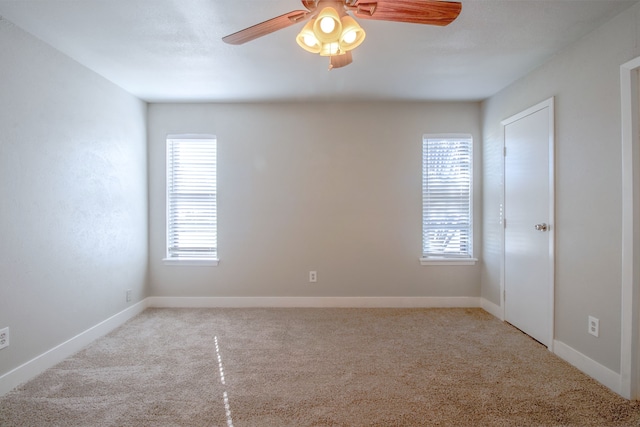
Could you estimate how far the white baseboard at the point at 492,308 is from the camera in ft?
11.4

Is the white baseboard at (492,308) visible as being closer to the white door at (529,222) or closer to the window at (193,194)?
the white door at (529,222)

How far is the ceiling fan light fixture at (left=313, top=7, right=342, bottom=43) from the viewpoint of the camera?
1.49 meters

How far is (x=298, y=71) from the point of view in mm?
2951

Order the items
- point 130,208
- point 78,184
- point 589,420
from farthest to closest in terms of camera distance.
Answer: point 130,208 < point 78,184 < point 589,420

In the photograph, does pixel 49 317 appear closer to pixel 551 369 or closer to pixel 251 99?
pixel 251 99

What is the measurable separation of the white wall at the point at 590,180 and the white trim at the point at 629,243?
0.18 ft

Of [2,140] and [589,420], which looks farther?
[2,140]

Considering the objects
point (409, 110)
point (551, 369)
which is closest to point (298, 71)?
point (409, 110)

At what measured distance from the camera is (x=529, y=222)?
3004 mm

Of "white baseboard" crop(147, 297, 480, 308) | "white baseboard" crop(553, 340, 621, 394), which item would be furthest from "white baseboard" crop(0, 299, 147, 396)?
"white baseboard" crop(553, 340, 621, 394)

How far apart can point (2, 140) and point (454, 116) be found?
13.9ft

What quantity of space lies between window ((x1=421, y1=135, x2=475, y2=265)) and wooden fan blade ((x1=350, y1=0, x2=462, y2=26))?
2450mm

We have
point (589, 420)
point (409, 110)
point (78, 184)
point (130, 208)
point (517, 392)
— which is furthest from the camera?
point (409, 110)

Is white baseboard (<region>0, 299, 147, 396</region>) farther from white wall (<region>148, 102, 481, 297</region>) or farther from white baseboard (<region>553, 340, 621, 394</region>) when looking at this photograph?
white baseboard (<region>553, 340, 621, 394</region>)
